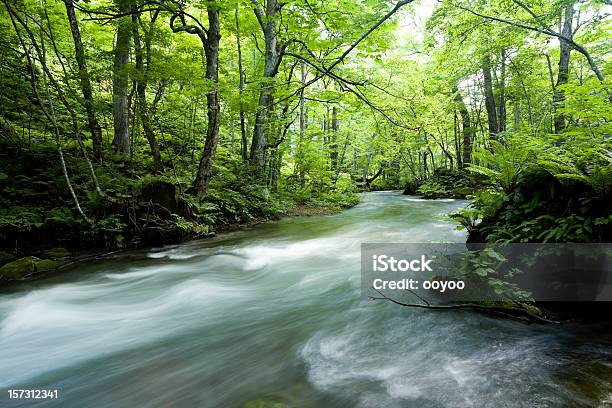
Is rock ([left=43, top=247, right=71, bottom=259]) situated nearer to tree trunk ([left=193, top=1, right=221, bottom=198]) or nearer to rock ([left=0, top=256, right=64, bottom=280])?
rock ([left=0, top=256, right=64, bottom=280])

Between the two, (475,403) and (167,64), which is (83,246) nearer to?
(167,64)

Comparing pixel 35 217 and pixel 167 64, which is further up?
pixel 167 64

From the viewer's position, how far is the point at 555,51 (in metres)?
12.5

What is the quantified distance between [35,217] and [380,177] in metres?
31.0

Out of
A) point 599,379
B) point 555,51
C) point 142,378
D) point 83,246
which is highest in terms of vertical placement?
point 555,51

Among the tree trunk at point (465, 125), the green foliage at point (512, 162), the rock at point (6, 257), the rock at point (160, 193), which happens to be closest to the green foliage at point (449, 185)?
the tree trunk at point (465, 125)

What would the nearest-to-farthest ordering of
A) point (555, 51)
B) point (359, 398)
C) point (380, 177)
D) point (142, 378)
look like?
point (359, 398) → point (142, 378) → point (555, 51) → point (380, 177)

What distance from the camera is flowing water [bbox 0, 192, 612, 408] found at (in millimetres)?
2229

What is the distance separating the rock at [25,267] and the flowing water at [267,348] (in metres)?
0.37

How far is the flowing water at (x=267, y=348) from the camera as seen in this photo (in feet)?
7.31

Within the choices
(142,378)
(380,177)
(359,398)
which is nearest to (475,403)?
(359,398)

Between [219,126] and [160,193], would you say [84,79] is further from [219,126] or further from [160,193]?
[219,126]

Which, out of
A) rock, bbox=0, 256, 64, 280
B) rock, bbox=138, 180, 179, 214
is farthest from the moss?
rock, bbox=138, 180, 179, 214

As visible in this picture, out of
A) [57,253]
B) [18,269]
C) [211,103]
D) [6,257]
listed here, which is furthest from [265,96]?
[18,269]
